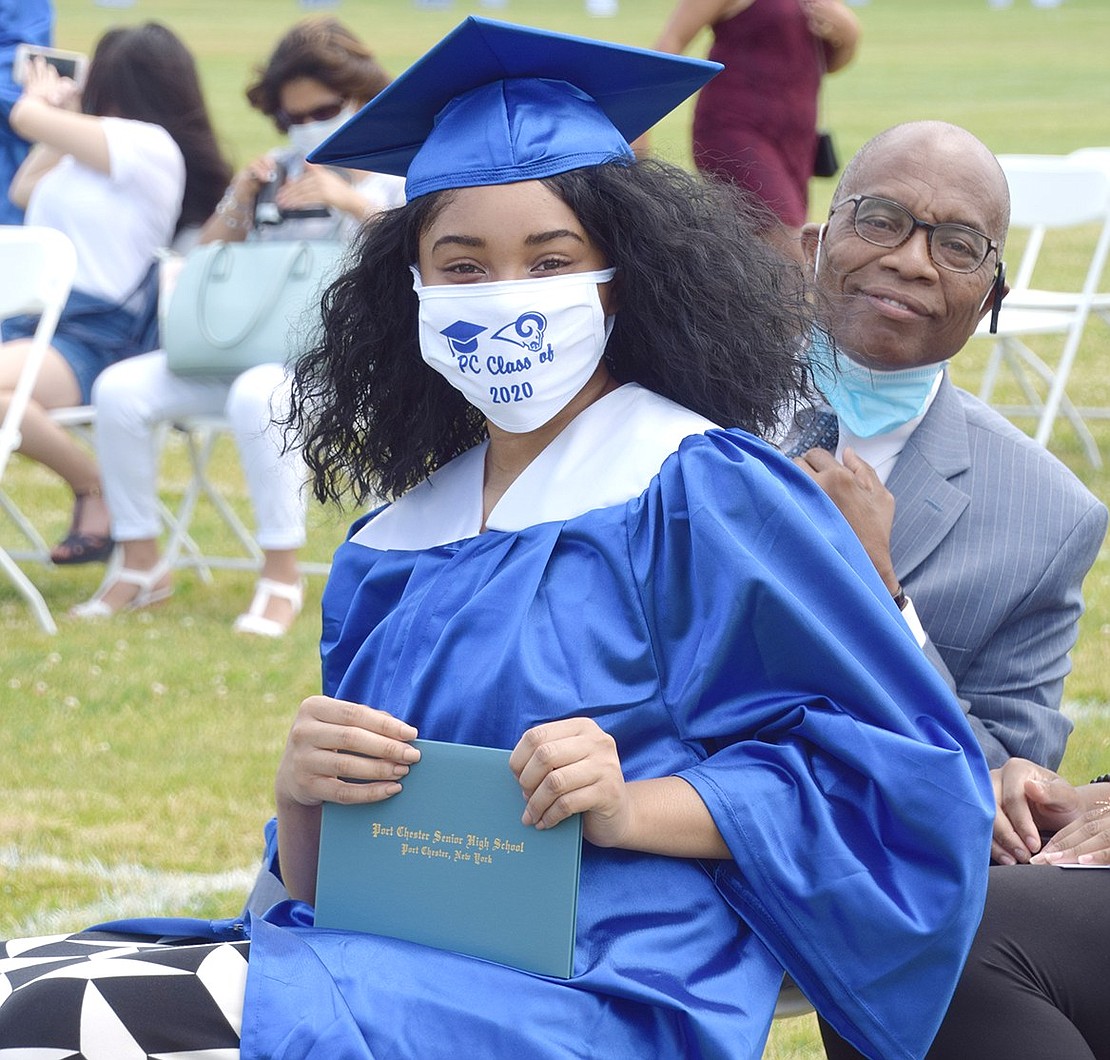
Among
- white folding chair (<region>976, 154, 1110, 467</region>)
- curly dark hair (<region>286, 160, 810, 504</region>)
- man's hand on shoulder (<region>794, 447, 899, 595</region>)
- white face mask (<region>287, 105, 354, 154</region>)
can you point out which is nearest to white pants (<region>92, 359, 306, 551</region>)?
white face mask (<region>287, 105, 354, 154</region>)

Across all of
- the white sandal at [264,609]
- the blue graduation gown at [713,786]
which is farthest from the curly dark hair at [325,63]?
the blue graduation gown at [713,786]

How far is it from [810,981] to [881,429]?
3.37 feet

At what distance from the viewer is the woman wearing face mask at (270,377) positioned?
6.35 meters

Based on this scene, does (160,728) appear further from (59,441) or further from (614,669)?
(614,669)

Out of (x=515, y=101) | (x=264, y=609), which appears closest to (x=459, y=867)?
(x=515, y=101)

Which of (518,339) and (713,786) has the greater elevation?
(518,339)

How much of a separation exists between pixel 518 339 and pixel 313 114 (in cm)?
439

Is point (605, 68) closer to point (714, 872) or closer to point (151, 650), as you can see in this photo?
point (714, 872)

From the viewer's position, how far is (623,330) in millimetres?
2445

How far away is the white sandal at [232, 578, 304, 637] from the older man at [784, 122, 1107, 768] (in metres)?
3.70

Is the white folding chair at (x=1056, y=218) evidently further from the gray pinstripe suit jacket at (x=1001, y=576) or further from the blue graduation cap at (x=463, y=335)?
the blue graduation cap at (x=463, y=335)

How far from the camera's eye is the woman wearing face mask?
20.8 feet

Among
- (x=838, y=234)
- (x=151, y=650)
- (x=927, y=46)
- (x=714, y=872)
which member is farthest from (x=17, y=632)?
(x=927, y=46)

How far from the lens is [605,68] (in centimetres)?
230
